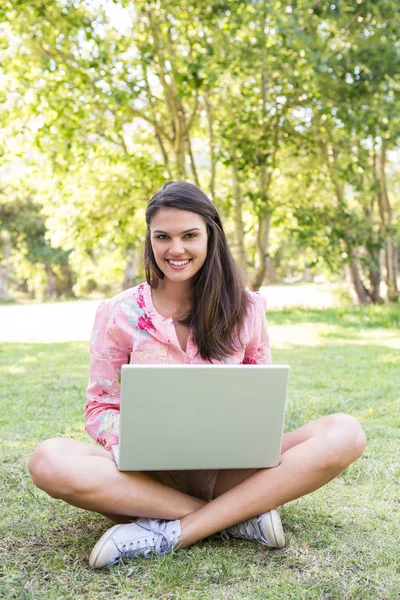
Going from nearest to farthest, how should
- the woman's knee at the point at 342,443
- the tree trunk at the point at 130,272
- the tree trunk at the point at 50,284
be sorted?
the woman's knee at the point at 342,443
the tree trunk at the point at 130,272
the tree trunk at the point at 50,284

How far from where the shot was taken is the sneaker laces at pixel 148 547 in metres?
2.09

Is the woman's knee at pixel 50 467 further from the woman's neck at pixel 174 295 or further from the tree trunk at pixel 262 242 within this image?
the tree trunk at pixel 262 242

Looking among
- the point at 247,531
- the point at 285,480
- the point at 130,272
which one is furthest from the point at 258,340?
the point at 130,272

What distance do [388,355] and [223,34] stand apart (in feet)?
13.9

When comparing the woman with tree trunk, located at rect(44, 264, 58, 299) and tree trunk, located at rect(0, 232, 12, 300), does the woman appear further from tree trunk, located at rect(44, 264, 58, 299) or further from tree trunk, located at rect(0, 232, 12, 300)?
tree trunk, located at rect(44, 264, 58, 299)

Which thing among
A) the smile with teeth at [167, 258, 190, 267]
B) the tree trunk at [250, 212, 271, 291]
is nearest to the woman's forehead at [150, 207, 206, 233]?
the smile with teeth at [167, 258, 190, 267]

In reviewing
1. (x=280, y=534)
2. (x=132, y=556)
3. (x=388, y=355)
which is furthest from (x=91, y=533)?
(x=388, y=355)

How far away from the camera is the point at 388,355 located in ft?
20.8

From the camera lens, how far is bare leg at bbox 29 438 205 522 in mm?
2061

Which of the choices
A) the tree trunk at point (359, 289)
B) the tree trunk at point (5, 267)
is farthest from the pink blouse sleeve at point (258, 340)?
the tree trunk at point (5, 267)

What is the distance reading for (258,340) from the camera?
2494mm

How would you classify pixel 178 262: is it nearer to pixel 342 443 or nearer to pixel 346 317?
pixel 342 443

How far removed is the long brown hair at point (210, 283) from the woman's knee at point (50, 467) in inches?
22.7

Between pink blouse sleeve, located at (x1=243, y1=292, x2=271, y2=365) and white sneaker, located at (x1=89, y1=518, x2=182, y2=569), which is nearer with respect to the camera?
white sneaker, located at (x1=89, y1=518, x2=182, y2=569)
